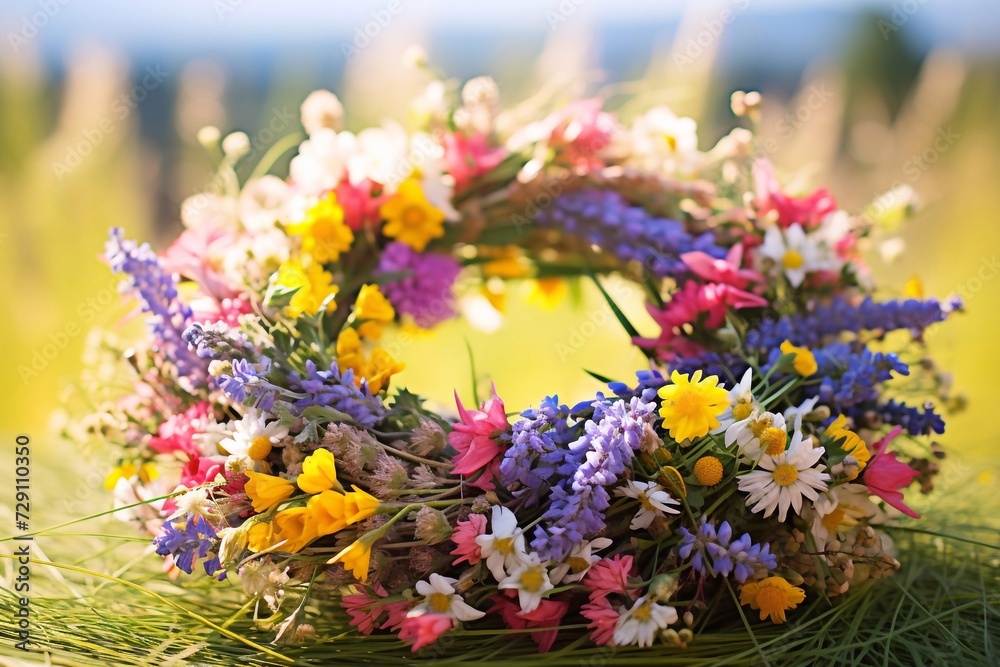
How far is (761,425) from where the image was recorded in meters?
0.76

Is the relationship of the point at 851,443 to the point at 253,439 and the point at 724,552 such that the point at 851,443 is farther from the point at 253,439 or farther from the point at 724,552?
the point at 253,439

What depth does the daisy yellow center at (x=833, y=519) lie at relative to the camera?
2.68 ft

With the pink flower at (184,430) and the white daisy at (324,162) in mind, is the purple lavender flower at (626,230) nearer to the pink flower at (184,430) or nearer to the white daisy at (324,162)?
the white daisy at (324,162)

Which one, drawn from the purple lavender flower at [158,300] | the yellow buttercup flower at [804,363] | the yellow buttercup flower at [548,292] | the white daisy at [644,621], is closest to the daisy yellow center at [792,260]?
the yellow buttercup flower at [804,363]

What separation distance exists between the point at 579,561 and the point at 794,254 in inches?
22.1

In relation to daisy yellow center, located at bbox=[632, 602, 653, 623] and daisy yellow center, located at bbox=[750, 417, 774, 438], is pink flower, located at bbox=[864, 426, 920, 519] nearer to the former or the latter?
daisy yellow center, located at bbox=[750, 417, 774, 438]

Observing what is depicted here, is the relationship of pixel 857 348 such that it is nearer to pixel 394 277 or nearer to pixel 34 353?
pixel 394 277

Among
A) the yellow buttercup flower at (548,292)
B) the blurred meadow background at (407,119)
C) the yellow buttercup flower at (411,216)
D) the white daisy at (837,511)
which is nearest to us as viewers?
the white daisy at (837,511)

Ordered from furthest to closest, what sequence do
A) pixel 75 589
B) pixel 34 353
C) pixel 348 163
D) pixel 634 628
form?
pixel 34 353
pixel 348 163
pixel 75 589
pixel 634 628

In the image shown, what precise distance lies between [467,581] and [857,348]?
629 millimetres

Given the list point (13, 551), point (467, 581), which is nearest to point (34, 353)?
point (13, 551)

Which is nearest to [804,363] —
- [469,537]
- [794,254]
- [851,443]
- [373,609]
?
[851,443]

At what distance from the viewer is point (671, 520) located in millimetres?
771

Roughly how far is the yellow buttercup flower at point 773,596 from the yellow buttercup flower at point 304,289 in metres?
0.53
